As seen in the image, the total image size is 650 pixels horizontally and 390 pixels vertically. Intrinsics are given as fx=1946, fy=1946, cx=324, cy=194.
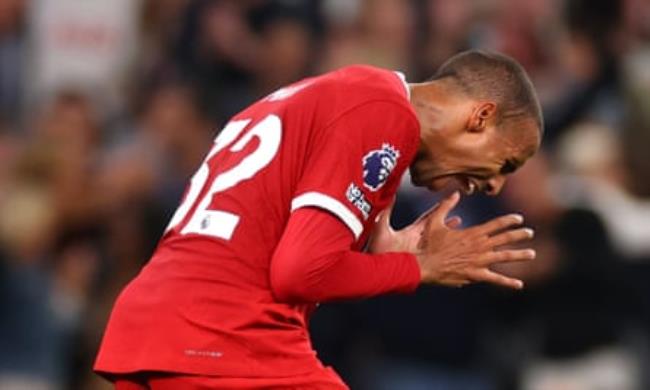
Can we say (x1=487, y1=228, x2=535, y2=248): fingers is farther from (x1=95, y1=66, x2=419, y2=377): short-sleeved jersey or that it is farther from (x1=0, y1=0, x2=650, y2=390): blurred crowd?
(x1=0, y1=0, x2=650, y2=390): blurred crowd

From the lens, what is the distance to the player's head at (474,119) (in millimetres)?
5027

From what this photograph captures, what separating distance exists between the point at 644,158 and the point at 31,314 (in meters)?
2.93

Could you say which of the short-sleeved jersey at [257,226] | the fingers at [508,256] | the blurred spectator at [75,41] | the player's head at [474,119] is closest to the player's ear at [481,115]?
the player's head at [474,119]

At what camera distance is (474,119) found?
198 inches

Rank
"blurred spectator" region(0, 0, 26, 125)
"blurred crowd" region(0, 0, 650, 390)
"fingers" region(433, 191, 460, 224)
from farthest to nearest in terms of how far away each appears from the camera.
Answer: "blurred spectator" region(0, 0, 26, 125), "blurred crowd" region(0, 0, 650, 390), "fingers" region(433, 191, 460, 224)

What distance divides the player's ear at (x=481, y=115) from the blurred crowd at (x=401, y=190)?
313 cm

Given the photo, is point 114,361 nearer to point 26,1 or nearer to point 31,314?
point 31,314

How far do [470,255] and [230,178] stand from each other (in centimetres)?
67

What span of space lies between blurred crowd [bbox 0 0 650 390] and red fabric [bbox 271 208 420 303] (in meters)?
3.23

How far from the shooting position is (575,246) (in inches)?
326

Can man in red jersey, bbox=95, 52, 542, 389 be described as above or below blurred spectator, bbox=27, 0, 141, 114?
above

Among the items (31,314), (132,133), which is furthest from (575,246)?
(132,133)

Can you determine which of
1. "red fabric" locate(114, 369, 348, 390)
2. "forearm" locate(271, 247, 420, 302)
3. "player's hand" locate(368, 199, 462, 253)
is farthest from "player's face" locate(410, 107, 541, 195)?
"red fabric" locate(114, 369, 348, 390)

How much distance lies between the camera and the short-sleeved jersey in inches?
190
